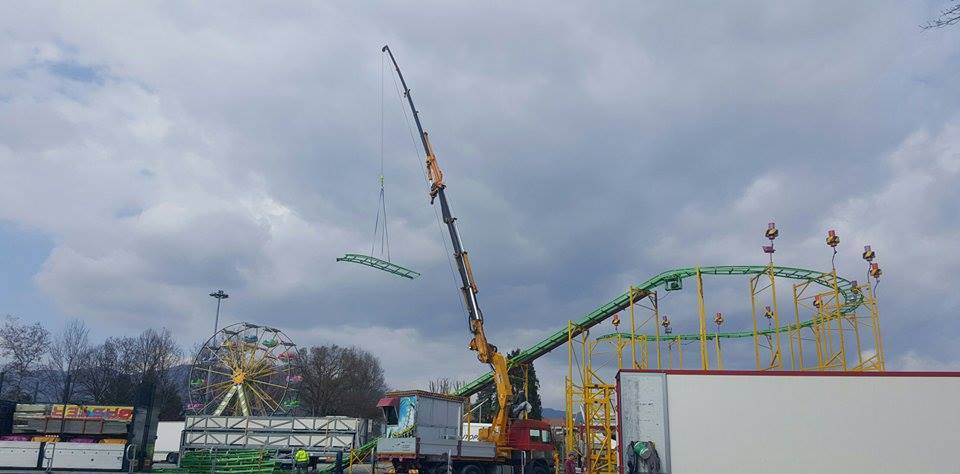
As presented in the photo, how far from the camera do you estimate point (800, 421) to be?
2019 cm

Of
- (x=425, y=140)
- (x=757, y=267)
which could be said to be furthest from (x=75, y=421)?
(x=757, y=267)

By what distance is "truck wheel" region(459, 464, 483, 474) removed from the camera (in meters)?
31.4

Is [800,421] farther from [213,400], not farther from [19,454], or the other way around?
[213,400]

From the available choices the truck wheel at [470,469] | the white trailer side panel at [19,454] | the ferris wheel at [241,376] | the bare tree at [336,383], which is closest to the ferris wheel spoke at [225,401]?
the ferris wheel at [241,376]

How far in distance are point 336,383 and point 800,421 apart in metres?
70.8

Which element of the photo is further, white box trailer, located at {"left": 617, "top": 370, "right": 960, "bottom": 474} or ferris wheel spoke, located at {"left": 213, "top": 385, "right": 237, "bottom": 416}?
ferris wheel spoke, located at {"left": 213, "top": 385, "right": 237, "bottom": 416}

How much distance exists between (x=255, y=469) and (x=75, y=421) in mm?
10658

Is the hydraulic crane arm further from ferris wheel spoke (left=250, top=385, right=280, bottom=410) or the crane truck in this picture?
ferris wheel spoke (left=250, top=385, right=280, bottom=410)

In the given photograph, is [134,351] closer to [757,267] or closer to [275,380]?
[275,380]

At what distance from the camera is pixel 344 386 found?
283 feet

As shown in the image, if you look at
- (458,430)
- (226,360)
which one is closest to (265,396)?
(226,360)

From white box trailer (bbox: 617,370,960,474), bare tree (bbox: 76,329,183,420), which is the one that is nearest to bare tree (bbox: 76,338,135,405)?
bare tree (bbox: 76,329,183,420)

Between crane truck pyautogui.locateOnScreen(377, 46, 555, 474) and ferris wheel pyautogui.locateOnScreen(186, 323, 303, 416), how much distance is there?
15.8 metres

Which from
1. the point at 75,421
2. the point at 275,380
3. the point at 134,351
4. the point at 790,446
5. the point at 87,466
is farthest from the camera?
the point at 134,351
